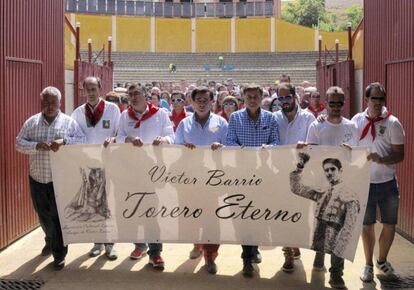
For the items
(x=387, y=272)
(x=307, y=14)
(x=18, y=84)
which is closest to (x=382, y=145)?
(x=387, y=272)

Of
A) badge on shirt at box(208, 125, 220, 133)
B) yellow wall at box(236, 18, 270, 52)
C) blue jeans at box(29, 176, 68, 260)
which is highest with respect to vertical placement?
yellow wall at box(236, 18, 270, 52)

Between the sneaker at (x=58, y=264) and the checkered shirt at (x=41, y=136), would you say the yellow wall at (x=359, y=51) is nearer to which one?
the checkered shirt at (x=41, y=136)

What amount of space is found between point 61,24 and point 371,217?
18.9 ft

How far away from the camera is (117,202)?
20.3 feet

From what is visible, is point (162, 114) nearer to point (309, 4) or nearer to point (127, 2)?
point (127, 2)

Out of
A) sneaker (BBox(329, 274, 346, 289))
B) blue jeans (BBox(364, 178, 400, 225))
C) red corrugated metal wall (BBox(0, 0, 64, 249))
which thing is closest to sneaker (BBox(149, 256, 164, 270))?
sneaker (BBox(329, 274, 346, 289))

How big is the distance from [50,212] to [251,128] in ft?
7.43

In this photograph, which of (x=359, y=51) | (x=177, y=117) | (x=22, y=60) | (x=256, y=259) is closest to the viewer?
(x=256, y=259)

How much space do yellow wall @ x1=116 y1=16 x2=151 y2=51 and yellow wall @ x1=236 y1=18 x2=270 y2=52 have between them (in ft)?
23.7

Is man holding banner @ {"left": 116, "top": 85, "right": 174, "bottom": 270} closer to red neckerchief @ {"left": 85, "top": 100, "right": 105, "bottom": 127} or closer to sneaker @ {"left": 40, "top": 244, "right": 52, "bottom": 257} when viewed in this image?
red neckerchief @ {"left": 85, "top": 100, "right": 105, "bottom": 127}

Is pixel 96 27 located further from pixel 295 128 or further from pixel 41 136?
pixel 295 128

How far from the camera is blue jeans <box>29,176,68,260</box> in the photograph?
6352 mm

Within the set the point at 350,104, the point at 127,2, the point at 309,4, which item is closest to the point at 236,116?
the point at 350,104

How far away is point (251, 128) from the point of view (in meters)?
6.12
